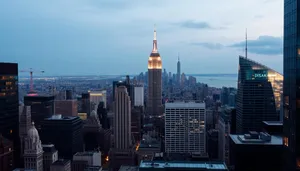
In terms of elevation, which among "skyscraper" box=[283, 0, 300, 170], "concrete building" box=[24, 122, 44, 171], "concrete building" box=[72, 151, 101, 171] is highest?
"skyscraper" box=[283, 0, 300, 170]

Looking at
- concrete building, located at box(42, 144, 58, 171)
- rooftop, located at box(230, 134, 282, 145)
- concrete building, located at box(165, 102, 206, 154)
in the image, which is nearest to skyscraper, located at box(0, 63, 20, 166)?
concrete building, located at box(42, 144, 58, 171)

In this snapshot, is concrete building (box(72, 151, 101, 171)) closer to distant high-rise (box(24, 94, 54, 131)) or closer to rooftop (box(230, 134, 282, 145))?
distant high-rise (box(24, 94, 54, 131))

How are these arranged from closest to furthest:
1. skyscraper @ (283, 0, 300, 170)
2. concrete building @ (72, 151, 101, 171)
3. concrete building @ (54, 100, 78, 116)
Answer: skyscraper @ (283, 0, 300, 170)
concrete building @ (72, 151, 101, 171)
concrete building @ (54, 100, 78, 116)

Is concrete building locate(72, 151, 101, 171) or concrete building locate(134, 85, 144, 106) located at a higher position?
concrete building locate(134, 85, 144, 106)

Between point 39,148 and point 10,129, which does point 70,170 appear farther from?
point 10,129

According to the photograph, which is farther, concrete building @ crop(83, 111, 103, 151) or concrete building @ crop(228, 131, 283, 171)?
concrete building @ crop(83, 111, 103, 151)

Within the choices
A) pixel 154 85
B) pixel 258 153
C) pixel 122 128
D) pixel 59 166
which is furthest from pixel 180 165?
pixel 154 85
